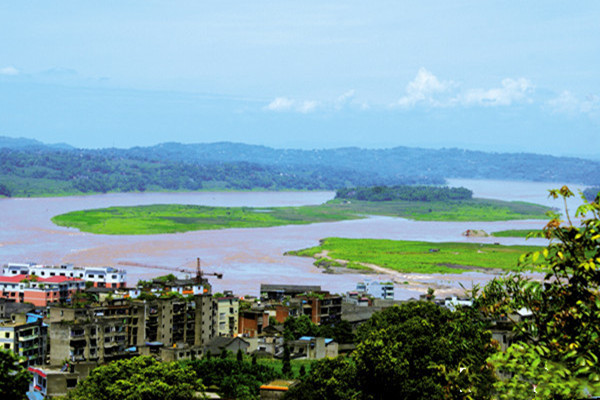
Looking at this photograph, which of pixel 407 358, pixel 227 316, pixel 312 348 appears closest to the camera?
pixel 407 358

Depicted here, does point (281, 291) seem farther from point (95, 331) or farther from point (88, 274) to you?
point (95, 331)

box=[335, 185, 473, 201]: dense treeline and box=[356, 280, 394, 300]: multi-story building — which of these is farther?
box=[335, 185, 473, 201]: dense treeline

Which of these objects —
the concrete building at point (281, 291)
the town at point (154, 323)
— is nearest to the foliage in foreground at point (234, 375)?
the town at point (154, 323)

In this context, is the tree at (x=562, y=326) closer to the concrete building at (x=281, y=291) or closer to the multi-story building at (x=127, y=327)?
the multi-story building at (x=127, y=327)

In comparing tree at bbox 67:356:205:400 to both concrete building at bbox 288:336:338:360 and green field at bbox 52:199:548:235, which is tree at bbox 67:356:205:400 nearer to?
concrete building at bbox 288:336:338:360

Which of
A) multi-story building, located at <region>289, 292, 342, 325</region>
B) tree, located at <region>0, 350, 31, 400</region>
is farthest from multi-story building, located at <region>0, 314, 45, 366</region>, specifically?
multi-story building, located at <region>289, 292, 342, 325</region>

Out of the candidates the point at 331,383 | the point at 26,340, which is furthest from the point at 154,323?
the point at 331,383
